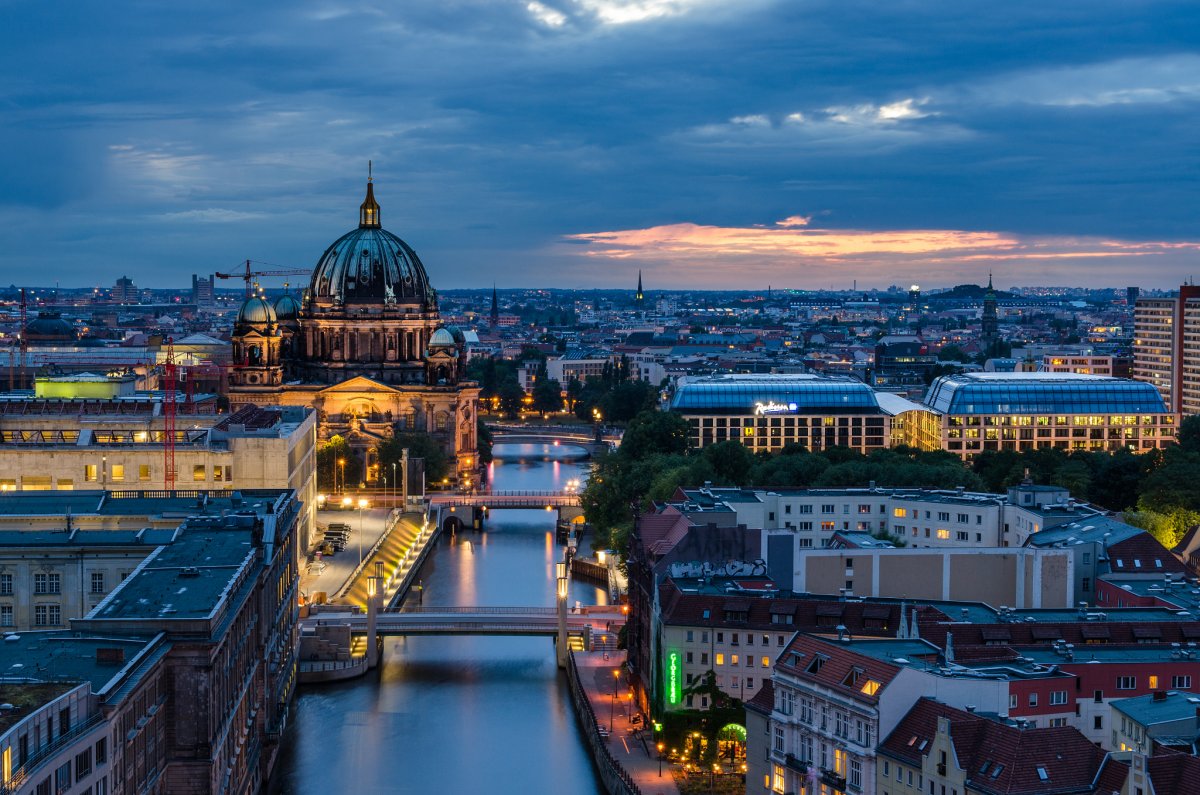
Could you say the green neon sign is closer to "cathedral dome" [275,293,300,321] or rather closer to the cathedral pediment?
the cathedral pediment

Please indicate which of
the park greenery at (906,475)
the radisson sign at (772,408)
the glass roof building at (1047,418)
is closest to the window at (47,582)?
the park greenery at (906,475)

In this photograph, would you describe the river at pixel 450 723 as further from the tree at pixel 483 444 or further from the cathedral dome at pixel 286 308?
the cathedral dome at pixel 286 308

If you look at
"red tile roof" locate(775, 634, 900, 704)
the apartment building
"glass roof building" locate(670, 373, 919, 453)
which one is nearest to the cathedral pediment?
"glass roof building" locate(670, 373, 919, 453)

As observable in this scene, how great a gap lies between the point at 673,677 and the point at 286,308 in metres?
96.5

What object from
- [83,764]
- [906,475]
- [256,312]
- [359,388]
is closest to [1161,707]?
[83,764]

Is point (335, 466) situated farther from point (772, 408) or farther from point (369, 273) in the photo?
point (772, 408)

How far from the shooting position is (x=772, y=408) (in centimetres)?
13625

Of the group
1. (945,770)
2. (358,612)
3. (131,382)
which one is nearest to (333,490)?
(131,382)

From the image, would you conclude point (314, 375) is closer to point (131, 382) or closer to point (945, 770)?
point (131, 382)

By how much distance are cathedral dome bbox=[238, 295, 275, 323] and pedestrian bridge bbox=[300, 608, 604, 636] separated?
61.3 meters

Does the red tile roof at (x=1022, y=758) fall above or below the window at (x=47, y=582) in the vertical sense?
below

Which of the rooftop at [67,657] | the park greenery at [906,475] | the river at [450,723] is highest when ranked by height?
the rooftop at [67,657]

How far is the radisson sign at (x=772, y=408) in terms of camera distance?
136 m

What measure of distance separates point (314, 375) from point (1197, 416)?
197ft
